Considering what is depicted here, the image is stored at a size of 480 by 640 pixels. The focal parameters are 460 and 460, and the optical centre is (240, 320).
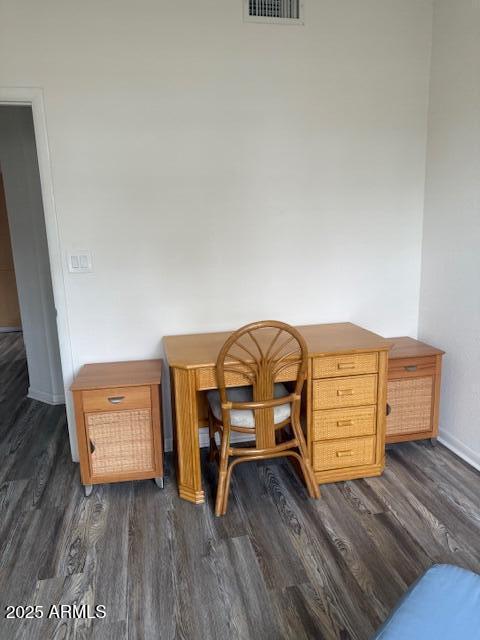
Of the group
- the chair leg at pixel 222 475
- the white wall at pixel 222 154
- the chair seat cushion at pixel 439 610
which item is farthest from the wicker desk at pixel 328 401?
the chair seat cushion at pixel 439 610

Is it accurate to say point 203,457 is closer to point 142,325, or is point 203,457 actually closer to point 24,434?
point 142,325

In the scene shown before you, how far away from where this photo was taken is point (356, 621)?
1.60 meters

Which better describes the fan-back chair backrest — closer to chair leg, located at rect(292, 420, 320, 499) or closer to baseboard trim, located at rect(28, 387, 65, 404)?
chair leg, located at rect(292, 420, 320, 499)

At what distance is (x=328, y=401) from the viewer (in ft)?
7.67

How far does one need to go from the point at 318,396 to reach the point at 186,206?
1.27 metres

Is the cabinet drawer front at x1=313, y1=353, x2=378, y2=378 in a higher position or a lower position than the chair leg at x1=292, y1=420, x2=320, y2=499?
higher

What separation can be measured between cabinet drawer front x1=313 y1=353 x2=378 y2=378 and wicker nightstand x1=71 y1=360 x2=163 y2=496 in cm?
81

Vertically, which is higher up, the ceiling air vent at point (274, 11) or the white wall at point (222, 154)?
the ceiling air vent at point (274, 11)

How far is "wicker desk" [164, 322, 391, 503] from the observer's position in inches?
86.3

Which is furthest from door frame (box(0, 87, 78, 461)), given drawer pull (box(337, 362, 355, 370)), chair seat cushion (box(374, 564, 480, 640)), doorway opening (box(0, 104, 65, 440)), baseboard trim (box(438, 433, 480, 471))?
baseboard trim (box(438, 433, 480, 471))

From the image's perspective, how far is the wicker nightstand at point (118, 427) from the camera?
7.45ft

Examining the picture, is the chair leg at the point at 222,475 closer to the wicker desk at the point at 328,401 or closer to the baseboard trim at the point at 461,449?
the wicker desk at the point at 328,401

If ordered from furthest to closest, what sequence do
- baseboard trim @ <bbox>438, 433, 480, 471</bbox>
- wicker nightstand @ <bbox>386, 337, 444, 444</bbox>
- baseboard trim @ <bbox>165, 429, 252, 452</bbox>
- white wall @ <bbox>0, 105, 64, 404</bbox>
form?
1. white wall @ <bbox>0, 105, 64, 404</bbox>
2. baseboard trim @ <bbox>165, 429, 252, 452</bbox>
3. wicker nightstand @ <bbox>386, 337, 444, 444</bbox>
4. baseboard trim @ <bbox>438, 433, 480, 471</bbox>

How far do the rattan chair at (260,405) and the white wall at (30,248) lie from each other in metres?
1.84
